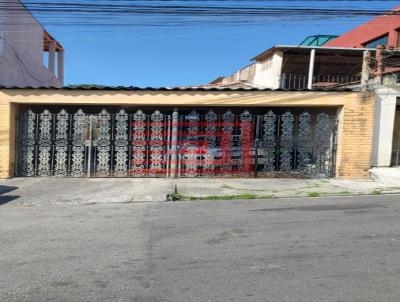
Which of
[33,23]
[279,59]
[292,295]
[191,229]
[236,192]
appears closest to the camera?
[292,295]

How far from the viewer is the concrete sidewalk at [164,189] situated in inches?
385

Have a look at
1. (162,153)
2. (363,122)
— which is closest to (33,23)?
(162,153)

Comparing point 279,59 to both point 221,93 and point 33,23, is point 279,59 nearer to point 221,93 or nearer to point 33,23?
point 221,93

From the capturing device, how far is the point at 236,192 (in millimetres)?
10500

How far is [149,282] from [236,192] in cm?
640

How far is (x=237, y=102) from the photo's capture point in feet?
41.6

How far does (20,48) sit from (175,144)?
717 centimetres

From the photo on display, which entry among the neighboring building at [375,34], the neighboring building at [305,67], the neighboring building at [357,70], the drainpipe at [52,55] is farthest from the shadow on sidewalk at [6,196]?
the neighboring building at [375,34]

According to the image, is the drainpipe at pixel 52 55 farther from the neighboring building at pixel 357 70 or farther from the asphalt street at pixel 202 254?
the asphalt street at pixel 202 254

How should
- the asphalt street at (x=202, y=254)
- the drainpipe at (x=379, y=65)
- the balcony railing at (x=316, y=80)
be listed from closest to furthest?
the asphalt street at (x=202, y=254)
the drainpipe at (x=379, y=65)
the balcony railing at (x=316, y=80)

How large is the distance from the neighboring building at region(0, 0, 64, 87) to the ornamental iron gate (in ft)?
8.05

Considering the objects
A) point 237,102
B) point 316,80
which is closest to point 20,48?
point 237,102

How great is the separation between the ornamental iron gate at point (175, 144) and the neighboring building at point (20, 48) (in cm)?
246

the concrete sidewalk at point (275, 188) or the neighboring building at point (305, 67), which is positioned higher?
the neighboring building at point (305, 67)
